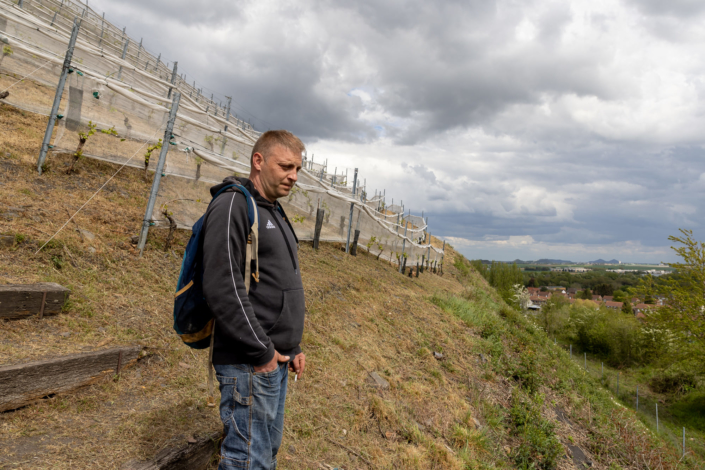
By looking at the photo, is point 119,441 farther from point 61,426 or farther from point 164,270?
point 164,270

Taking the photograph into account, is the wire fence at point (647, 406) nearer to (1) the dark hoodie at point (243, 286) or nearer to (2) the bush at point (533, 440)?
(2) the bush at point (533, 440)

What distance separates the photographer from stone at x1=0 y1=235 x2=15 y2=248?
427 centimetres

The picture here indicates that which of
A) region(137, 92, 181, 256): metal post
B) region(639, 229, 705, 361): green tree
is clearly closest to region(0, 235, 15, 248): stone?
region(137, 92, 181, 256): metal post

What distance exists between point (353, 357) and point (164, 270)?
3.25 meters

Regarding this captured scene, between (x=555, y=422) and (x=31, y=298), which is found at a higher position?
(x=31, y=298)

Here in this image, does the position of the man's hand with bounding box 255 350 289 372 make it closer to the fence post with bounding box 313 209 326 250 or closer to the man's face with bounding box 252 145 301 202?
the man's face with bounding box 252 145 301 202

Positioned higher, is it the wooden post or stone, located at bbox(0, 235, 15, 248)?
the wooden post

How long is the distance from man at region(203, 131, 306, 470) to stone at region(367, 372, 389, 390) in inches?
137

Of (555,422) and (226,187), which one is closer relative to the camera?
(226,187)

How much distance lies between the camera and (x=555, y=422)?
23.4 feet

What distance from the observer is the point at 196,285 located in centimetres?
182

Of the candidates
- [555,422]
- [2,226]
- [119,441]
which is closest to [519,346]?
[555,422]

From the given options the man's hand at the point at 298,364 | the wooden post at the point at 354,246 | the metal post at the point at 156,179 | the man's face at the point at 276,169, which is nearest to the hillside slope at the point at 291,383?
the metal post at the point at 156,179

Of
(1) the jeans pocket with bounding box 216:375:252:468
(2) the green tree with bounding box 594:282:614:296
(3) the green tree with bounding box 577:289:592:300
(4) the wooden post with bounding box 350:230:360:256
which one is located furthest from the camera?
(2) the green tree with bounding box 594:282:614:296
